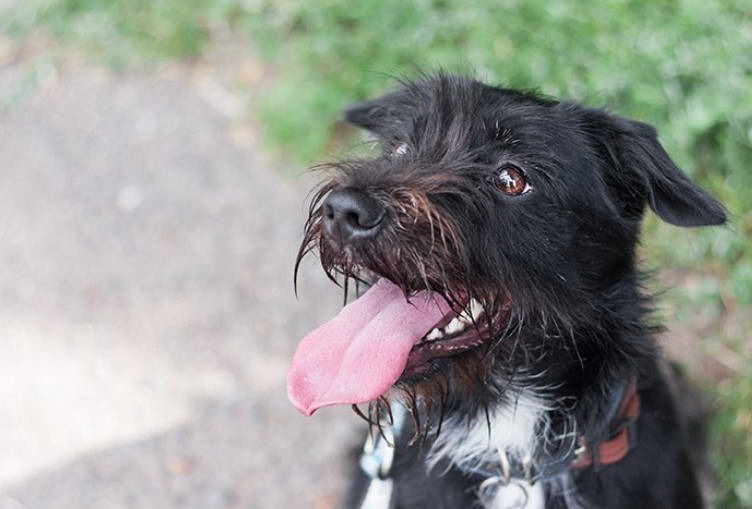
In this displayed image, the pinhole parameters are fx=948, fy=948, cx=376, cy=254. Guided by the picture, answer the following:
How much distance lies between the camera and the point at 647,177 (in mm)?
2408

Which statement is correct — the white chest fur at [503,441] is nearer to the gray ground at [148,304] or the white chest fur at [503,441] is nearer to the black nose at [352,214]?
the black nose at [352,214]

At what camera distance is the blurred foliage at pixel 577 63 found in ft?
13.3

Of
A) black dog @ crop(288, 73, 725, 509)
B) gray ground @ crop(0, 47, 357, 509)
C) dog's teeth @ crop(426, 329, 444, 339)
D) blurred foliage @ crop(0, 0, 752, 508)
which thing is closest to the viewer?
black dog @ crop(288, 73, 725, 509)

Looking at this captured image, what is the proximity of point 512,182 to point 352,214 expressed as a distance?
48 cm

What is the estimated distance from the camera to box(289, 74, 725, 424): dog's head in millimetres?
2230

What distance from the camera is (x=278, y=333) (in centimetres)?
430

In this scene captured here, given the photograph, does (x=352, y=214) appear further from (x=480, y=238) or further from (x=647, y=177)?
(x=647, y=177)

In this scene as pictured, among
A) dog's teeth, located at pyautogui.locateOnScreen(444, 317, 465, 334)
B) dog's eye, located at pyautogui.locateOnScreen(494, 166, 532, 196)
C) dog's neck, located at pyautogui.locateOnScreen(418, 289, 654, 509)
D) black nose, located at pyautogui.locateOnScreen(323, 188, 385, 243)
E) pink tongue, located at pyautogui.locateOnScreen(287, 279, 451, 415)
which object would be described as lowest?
dog's neck, located at pyautogui.locateOnScreen(418, 289, 654, 509)

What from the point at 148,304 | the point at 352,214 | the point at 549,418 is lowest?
the point at 549,418

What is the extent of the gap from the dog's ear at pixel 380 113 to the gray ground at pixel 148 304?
148 cm

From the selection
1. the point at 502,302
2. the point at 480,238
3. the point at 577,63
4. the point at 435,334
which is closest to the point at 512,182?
the point at 480,238

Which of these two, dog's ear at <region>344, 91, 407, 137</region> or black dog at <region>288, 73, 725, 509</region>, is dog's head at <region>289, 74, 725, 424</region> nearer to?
black dog at <region>288, 73, 725, 509</region>

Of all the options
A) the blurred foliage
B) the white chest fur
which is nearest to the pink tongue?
the white chest fur

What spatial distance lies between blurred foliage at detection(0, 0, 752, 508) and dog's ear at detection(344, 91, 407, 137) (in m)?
0.98
